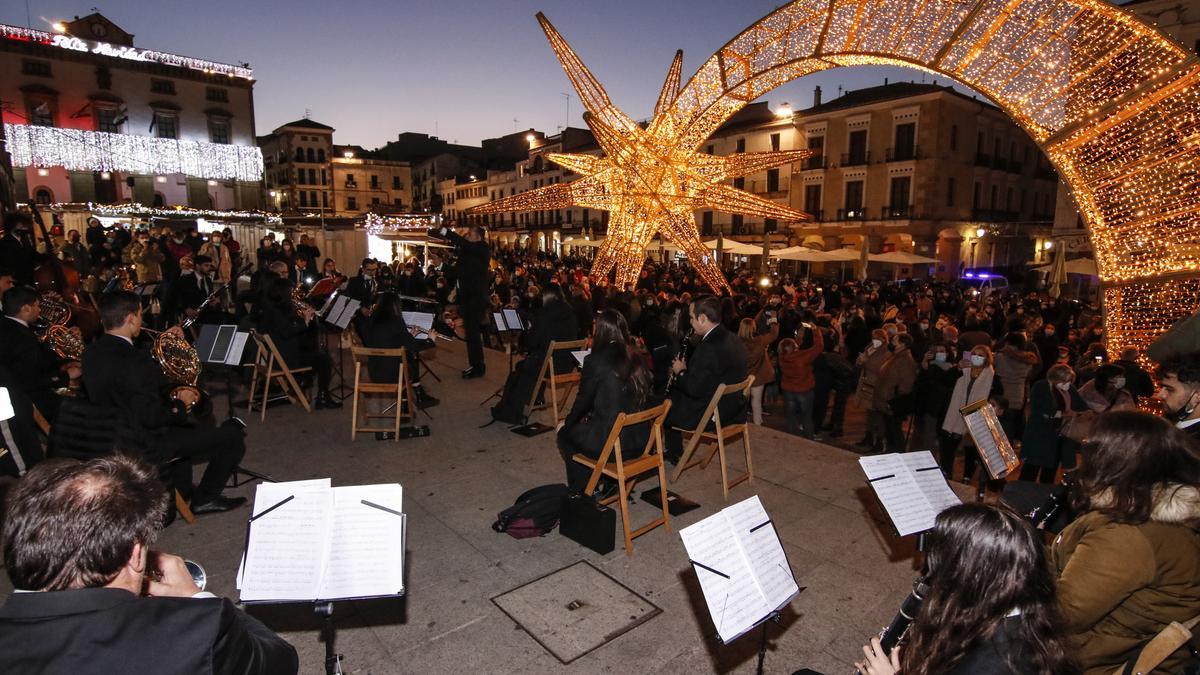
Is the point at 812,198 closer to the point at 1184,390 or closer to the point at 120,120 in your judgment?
the point at 1184,390

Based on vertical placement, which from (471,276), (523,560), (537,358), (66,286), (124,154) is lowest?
(523,560)

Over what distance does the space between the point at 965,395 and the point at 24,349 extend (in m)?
8.09

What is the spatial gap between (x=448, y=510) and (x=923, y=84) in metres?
33.8

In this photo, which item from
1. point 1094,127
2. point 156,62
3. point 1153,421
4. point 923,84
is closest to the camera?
point 1153,421

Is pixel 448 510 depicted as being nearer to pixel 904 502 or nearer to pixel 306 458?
pixel 306 458

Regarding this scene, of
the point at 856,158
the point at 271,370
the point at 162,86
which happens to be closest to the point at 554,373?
the point at 271,370

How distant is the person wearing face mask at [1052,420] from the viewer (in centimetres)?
520

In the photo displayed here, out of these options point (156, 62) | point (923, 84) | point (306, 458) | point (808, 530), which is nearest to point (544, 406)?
point (306, 458)

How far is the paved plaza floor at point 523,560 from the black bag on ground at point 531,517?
7 centimetres

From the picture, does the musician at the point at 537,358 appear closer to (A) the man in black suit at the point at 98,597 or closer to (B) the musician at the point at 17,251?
(A) the man in black suit at the point at 98,597

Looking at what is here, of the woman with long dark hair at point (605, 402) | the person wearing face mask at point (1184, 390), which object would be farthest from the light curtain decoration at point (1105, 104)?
the woman with long dark hair at point (605, 402)

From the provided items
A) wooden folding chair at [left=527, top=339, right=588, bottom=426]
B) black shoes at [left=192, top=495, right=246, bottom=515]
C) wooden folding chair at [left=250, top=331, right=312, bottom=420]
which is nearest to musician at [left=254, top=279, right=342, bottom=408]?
wooden folding chair at [left=250, top=331, right=312, bottom=420]

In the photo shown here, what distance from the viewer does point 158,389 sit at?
3.96 metres

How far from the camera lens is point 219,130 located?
126 feet
